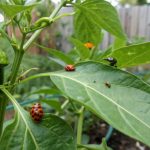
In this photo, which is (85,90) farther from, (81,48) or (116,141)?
(116,141)

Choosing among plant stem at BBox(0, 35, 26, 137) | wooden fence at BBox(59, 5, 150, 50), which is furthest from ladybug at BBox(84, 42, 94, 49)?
wooden fence at BBox(59, 5, 150, 50)

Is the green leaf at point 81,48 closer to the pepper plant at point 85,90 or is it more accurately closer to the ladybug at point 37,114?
the pepper plant at point 85,90

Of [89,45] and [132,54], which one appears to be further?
A: [89,45]

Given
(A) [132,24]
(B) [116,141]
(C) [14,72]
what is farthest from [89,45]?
(A) [132,24]

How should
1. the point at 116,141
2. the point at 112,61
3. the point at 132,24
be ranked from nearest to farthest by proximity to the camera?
1. the point at 112,61
2. the point at 116,141
3. the point at 132,24

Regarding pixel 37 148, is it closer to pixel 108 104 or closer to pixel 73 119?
pixel 108 104

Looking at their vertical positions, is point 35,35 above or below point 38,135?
above

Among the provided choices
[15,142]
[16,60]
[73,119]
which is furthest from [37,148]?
[73,119]
